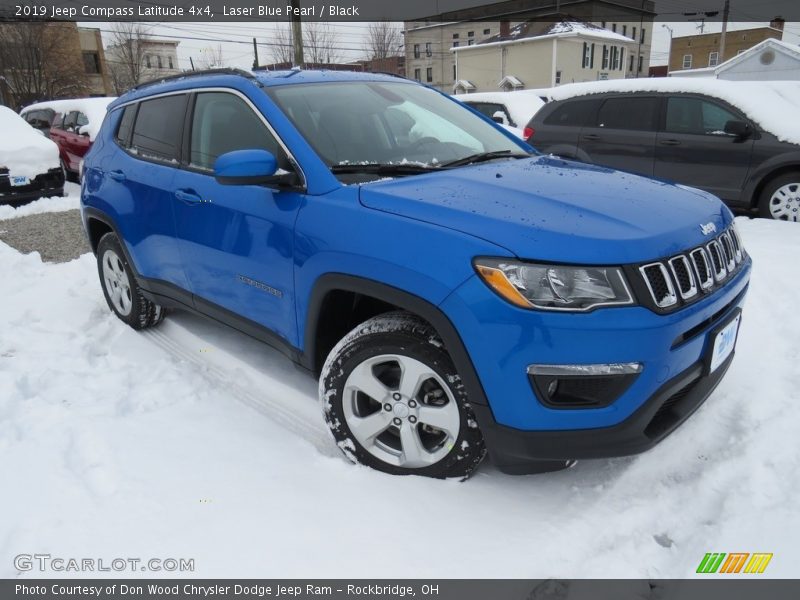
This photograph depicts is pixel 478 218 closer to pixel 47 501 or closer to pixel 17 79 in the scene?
pixel 47 501

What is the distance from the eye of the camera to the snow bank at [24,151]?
862 cm

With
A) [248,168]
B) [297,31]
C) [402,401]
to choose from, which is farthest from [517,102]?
[402,401]

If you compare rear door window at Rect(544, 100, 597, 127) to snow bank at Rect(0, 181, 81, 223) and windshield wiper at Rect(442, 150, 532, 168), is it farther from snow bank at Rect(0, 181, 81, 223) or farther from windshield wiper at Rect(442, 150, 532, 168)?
snow bank at Rect(0, 181, 81, 223)

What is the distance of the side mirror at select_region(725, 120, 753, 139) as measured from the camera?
6688 millimetres

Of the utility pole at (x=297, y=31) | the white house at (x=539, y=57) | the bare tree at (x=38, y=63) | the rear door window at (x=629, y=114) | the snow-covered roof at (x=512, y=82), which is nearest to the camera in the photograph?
the rear door window at (x=629, y=114)

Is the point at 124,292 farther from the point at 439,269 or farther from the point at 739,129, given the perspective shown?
the point at 739,129

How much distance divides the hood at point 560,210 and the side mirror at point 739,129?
16.1ft

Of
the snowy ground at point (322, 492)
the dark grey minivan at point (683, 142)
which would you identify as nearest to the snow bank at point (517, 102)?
the dark grey minivan at point (683, 142)

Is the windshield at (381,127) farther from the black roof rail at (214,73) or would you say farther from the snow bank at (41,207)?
the snow bank at (41,207)

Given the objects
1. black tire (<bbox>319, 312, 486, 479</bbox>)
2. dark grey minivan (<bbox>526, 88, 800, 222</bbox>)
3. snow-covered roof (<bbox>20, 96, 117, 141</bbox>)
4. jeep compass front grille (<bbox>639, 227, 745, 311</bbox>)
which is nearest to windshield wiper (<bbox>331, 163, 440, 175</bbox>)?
black tire (<bbox>319, 312, 486, 479</bbox>)

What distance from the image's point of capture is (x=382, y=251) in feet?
7.37

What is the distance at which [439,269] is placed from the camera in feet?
6.83

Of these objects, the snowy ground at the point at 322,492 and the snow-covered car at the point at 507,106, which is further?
the snow-covered car at the point at 507,106

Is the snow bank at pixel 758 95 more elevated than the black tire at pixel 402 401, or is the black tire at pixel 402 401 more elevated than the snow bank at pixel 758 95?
the snow bank at pixel 758 95
